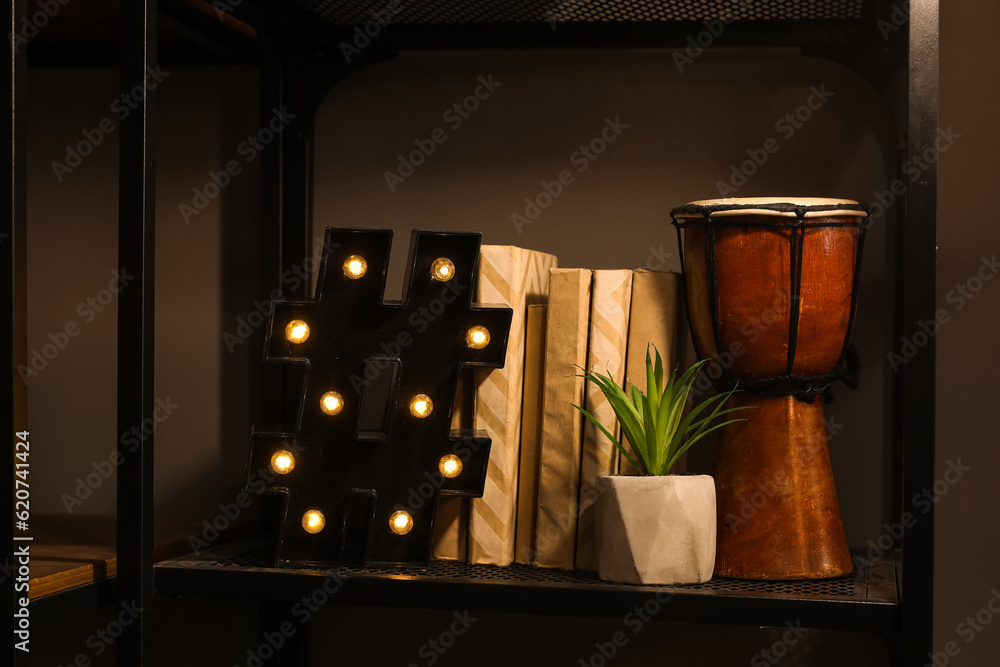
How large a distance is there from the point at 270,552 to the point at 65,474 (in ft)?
1.80

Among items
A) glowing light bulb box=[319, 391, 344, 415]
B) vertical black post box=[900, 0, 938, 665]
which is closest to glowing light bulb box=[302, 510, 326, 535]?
glowing light bulb box=[319, 391, 344, 415]

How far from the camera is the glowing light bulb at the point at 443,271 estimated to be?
4.02 ft

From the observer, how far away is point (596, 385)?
1233 mm

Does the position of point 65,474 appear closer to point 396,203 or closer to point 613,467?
point 396,203

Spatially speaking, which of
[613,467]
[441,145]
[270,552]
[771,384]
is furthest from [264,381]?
[771,384]

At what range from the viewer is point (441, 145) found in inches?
61.9

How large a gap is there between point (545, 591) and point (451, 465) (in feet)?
0.69

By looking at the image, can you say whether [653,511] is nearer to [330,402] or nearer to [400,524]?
[400,524]

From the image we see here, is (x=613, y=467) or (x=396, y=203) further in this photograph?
(x=396, y=203)

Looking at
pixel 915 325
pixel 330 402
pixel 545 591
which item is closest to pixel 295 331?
pixel 330 402

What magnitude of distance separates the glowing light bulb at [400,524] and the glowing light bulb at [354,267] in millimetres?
325

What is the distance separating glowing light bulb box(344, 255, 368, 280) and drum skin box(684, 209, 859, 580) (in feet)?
1.48

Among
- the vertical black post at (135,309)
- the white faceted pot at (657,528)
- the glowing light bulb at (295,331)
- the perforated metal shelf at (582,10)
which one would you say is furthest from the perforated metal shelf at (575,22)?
the white faceted pot at (657,528)

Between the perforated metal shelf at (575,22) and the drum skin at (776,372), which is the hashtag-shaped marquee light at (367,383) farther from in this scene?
the perforated metal shelf at (575,22)
